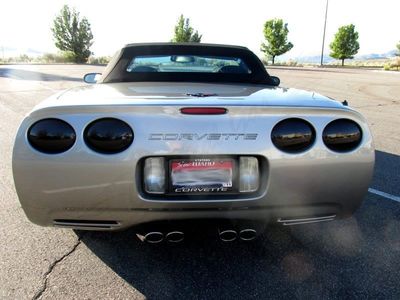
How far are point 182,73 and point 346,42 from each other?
179 feet

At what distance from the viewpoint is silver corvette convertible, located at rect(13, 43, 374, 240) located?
6.65 ft

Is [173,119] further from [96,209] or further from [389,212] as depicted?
[389,212]

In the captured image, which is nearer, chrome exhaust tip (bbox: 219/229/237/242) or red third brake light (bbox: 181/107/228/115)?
red third brake light (bbox: 181/107/228/115)

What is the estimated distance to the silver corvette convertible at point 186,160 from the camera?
6.65 feet

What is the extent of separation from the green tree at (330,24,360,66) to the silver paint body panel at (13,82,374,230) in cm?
5511

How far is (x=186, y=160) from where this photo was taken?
207 cm

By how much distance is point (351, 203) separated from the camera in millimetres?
2334

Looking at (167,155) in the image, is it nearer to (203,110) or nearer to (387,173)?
(203,110)

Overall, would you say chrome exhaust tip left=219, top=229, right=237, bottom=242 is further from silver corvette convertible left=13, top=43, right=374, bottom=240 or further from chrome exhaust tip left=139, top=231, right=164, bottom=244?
chrome exhaust tip left=139, top=231, right=164, bottom=244

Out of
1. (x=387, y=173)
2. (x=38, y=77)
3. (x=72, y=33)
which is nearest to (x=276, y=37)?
(x=72, y=33)

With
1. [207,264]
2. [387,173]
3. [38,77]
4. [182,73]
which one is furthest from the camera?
[38,77]

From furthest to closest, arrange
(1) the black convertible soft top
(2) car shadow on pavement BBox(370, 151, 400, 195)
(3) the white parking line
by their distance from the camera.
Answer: (2) car shadow on pavement BBox(370, 151, 400, 195) → (3) the white parking line → (1) the black convertible soft top

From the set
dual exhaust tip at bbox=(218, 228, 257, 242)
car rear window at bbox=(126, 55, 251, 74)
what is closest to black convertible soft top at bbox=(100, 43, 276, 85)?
car rear window at bbox=(126, 55, 251, 74)

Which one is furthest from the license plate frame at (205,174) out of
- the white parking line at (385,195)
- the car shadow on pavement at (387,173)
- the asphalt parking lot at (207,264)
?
the car shadow on pavement at (387,173)
